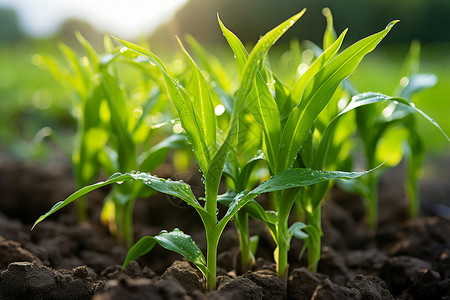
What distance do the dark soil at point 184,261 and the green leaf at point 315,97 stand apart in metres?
0.39

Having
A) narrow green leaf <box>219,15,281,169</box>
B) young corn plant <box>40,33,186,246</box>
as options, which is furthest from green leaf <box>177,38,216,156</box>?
young corn plant <box>40,33,186,246</box>

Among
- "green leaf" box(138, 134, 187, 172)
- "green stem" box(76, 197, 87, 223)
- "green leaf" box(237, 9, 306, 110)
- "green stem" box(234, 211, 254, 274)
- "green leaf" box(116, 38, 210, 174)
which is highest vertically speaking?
"green leaf" box(237, 9, 306, 110)

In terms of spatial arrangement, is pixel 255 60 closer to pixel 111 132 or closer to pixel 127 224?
pixel 111 132

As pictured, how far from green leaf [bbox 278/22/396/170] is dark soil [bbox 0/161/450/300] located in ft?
1.29

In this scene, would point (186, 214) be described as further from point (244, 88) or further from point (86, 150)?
point (244, 88)

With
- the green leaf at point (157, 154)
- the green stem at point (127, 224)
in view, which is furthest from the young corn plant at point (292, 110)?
the green stem at point (127, 224)

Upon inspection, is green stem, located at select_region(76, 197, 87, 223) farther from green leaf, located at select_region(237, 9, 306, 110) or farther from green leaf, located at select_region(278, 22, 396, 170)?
green leaf, located at select_region(237, 9, 306, 110)

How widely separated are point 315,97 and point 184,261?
2.33 ft

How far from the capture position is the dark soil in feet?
3.90

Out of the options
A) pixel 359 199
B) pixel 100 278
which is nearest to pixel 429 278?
pixel 100 278

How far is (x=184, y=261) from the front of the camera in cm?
149

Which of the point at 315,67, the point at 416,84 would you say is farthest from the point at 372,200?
the point at 315,67

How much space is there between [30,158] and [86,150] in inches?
73.8

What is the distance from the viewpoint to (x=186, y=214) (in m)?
2.40
